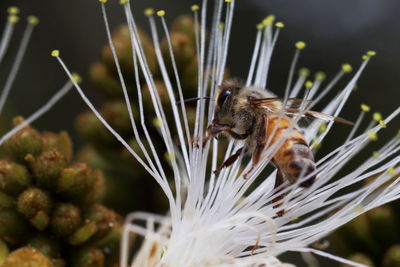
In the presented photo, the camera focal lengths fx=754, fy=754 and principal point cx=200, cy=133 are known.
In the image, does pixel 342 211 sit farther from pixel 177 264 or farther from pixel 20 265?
pixel 20 265

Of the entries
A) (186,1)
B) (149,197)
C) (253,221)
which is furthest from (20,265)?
(186,1)

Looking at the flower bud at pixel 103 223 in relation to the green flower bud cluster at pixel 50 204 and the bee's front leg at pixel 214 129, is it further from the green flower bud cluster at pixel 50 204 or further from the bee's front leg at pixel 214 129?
the bee's front leg at pixel 214 129

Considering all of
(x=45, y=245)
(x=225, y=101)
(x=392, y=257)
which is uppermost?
(x=225, y=101)

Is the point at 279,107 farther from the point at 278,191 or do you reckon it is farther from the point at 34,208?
the point at 34,208

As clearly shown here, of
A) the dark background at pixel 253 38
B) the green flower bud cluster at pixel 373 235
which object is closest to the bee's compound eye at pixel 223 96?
the green flower bud cluster at pixel 373 235

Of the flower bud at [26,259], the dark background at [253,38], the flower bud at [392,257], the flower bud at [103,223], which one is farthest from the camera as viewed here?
the dark background at [253,38]

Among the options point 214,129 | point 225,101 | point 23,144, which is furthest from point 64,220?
point 225,101
